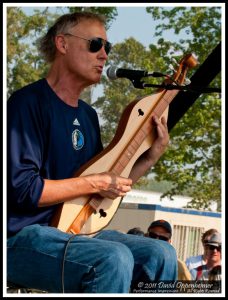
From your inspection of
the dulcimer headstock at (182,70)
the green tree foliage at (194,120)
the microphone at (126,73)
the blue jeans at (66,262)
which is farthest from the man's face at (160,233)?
the green tree foliage at (194,120)

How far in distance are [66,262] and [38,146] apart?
24.8 inches

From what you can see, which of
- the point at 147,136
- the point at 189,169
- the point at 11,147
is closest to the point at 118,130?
the point at 147,136

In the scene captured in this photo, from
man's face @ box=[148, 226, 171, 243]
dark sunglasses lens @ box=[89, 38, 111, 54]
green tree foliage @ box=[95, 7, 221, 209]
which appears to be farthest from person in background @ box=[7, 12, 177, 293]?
green tree foliage @ box=[95, 7, 221, 209]

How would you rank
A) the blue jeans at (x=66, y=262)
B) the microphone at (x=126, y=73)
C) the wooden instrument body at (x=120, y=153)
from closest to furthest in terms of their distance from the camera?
the blue jeans at (x=66, y=262)
the microphone at (x=126, y=73)
the wooden instrument body at (x=120, y=153)

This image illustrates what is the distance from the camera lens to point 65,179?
382 centimetres

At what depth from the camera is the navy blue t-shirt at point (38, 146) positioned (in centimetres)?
375

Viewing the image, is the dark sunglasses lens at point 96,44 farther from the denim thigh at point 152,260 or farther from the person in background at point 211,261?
the person in background at point 211,261

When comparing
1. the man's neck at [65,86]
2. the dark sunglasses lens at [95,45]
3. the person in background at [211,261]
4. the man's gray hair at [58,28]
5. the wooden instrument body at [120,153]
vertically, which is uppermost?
the man's gray hair at [58,28]

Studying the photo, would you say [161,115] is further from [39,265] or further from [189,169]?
[189,169]

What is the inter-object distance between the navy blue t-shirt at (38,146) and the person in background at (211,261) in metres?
3.78

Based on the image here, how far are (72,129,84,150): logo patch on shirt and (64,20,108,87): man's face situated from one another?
11.9 inches

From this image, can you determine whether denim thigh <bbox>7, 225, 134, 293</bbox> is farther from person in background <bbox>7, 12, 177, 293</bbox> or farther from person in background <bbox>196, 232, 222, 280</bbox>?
person in background <bbox>196, 232, 222, 280</bbox>

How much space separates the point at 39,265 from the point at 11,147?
0.60 meters

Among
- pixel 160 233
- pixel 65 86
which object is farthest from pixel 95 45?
pixel 160 233
